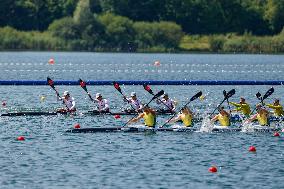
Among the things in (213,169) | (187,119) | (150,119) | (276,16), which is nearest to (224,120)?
(187,119)

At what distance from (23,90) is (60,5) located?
8287cm

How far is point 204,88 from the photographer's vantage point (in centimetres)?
8581

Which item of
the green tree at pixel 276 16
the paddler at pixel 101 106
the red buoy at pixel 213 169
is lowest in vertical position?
the red buoy at pixel 213 169

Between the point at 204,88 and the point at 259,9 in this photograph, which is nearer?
the point at 204,88

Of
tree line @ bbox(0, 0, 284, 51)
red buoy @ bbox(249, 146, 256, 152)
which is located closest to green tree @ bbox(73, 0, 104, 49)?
tree line @ bbox(0, 0, 284, 51)

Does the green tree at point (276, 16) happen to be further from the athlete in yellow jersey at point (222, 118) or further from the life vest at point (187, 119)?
the life vest at point (187, 119)

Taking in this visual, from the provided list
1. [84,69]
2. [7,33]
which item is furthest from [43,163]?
[7,33]

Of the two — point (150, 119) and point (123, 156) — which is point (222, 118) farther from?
point (123, 156)

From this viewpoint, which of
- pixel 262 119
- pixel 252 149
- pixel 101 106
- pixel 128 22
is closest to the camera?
pixel 252 149

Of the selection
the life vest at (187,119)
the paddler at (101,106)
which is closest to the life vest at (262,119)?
the life vest at (187,119)

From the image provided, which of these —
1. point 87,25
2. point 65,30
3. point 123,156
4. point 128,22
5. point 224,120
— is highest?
point 128,22

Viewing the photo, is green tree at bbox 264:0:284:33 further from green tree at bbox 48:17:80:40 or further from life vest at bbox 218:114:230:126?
life vest at bbox 218:114:230:126

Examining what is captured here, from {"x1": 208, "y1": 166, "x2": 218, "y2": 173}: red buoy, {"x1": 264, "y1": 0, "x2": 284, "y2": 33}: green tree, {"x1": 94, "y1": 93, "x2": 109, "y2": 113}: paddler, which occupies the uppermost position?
{"x1": 264, "y1": 0, "x2": 284, "y2": 33}: green tree

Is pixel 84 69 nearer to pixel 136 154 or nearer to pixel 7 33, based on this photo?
pixel 7 33
